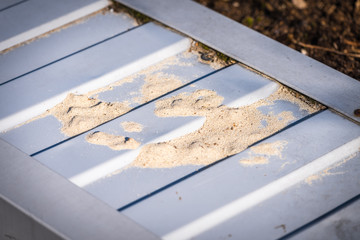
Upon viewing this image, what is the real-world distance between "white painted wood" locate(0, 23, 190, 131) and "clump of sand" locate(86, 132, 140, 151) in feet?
1.01

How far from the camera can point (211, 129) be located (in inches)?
83.5

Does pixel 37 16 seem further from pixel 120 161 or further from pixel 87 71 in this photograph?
pixel 120 161

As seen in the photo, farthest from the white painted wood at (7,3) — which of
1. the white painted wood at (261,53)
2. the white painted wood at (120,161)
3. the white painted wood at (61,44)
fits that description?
the white painted wood at (120,161)

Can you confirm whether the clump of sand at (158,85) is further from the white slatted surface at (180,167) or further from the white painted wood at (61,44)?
the white painted wood at (61,44)

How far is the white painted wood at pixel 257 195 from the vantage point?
1.77m

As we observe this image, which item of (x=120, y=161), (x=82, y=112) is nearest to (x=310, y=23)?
(x=82, y=112)

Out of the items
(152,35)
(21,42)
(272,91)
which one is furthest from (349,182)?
(21,42)

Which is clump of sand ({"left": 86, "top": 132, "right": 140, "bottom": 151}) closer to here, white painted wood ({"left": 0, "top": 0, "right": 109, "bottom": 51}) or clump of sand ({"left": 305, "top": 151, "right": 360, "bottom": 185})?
clump of sand ({"left": 305, "top": 151, "right": 360, "bottom": 185})

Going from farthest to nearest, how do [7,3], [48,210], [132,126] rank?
[7,3] → [132,126] → [48,210]

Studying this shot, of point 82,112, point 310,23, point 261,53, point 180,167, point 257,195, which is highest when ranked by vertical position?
point 310,23

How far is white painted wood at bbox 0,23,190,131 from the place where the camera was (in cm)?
222

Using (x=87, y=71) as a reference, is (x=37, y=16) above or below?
above

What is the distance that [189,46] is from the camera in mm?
2580

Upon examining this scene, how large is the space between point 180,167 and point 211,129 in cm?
25
